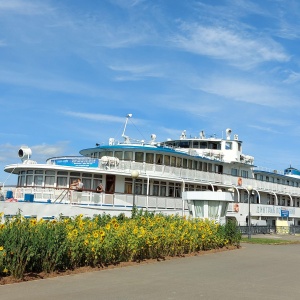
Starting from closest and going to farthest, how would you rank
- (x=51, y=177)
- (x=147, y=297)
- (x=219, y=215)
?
(x=147, y=297) → (x=219, y=215) → (x=51, y=177)

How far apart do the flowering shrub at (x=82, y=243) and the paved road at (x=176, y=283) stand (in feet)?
1.91

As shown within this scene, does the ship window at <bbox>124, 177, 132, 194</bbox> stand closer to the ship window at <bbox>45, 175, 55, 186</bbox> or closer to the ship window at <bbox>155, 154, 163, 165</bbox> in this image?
the ship window at <bbox>155, 154, 163, 165</bbox>

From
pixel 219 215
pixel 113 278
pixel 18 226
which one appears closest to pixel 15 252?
pixel 18 226

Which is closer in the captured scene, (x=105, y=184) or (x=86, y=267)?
(x=86, y=267)

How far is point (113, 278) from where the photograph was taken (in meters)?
10.9

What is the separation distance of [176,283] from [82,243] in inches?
110

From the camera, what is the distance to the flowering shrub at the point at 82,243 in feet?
33.1

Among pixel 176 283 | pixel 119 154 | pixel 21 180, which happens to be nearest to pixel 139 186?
pixel 119 154

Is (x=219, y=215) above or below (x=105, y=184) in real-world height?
below

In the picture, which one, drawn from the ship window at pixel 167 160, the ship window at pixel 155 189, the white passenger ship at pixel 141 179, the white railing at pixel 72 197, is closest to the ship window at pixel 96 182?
the white passenger ship at pixel 141 179

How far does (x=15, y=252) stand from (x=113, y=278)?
2459 mm

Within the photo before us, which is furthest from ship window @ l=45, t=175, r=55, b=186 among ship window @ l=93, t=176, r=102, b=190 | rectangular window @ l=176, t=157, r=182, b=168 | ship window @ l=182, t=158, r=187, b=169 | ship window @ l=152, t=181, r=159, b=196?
ship window @ l=182, t=158, r=187, b=169

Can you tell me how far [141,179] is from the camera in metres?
29.7

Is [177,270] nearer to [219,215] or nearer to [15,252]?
[15,252]
